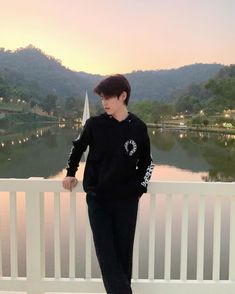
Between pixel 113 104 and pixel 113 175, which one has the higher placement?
pixel 113 104

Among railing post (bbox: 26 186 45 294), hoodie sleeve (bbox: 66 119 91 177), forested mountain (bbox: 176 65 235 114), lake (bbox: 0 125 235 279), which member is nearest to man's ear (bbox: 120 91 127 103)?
hoodie sleeve (bbox: 66 119 91 177)

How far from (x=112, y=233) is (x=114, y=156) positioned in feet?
1.15

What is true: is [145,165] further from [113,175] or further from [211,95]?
[211,95]

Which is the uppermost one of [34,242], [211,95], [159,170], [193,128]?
[211,95]

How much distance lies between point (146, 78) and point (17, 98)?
22.9 meters

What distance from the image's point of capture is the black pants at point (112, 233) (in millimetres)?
1905

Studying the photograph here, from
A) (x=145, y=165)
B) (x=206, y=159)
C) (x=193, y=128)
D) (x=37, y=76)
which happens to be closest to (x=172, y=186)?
(x=145, y=165)

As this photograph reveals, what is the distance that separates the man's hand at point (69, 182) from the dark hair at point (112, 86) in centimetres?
45

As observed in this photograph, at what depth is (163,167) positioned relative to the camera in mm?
26625

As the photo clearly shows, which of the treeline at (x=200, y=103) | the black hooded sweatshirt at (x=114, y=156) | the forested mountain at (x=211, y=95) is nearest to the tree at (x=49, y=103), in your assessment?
the treeline at (x=200, y=103)

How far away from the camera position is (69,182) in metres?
2.07

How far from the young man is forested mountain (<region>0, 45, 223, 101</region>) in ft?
182

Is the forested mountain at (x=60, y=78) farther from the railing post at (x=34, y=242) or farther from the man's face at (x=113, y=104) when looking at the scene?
the man's face at (x=113, y=104)

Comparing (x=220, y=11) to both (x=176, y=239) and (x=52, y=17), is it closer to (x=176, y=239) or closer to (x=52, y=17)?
(x=52, y=17)
